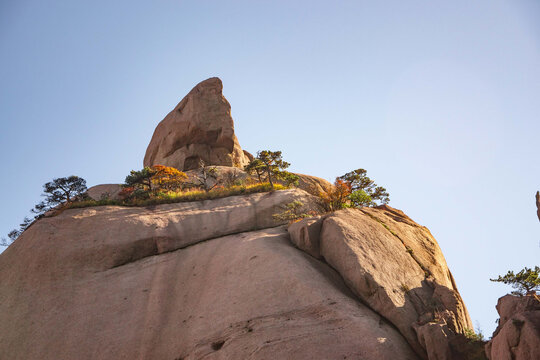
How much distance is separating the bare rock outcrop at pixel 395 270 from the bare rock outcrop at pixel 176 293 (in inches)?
23.0

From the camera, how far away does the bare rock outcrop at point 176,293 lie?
36.4 feet

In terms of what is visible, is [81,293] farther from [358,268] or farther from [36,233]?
[358,268]

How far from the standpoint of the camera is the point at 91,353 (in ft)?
42.9

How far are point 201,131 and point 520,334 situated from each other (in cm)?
3451

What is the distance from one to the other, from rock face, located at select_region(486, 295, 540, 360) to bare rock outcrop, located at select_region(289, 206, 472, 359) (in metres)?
1.81

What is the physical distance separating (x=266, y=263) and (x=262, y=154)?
550 inches

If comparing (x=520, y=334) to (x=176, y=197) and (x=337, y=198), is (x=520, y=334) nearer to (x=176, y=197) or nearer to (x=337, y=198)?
(x=337, y=198)

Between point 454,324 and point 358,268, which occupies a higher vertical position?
point 358,268

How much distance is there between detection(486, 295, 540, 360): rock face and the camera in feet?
27.2

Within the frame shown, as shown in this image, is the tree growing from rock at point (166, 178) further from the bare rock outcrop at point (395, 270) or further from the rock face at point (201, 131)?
the bare rock outcrop at point (395, 270)

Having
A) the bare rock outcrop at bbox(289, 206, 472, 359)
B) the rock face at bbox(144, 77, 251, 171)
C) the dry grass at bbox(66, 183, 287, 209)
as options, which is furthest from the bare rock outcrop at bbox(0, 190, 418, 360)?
the rock face at bbox(144, 77, 251, 171)

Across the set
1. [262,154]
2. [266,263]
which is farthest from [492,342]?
[262,154]

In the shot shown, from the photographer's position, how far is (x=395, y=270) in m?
14.3

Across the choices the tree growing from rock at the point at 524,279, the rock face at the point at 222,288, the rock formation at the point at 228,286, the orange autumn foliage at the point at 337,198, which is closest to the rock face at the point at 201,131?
the rock formation at the point at 228,286
